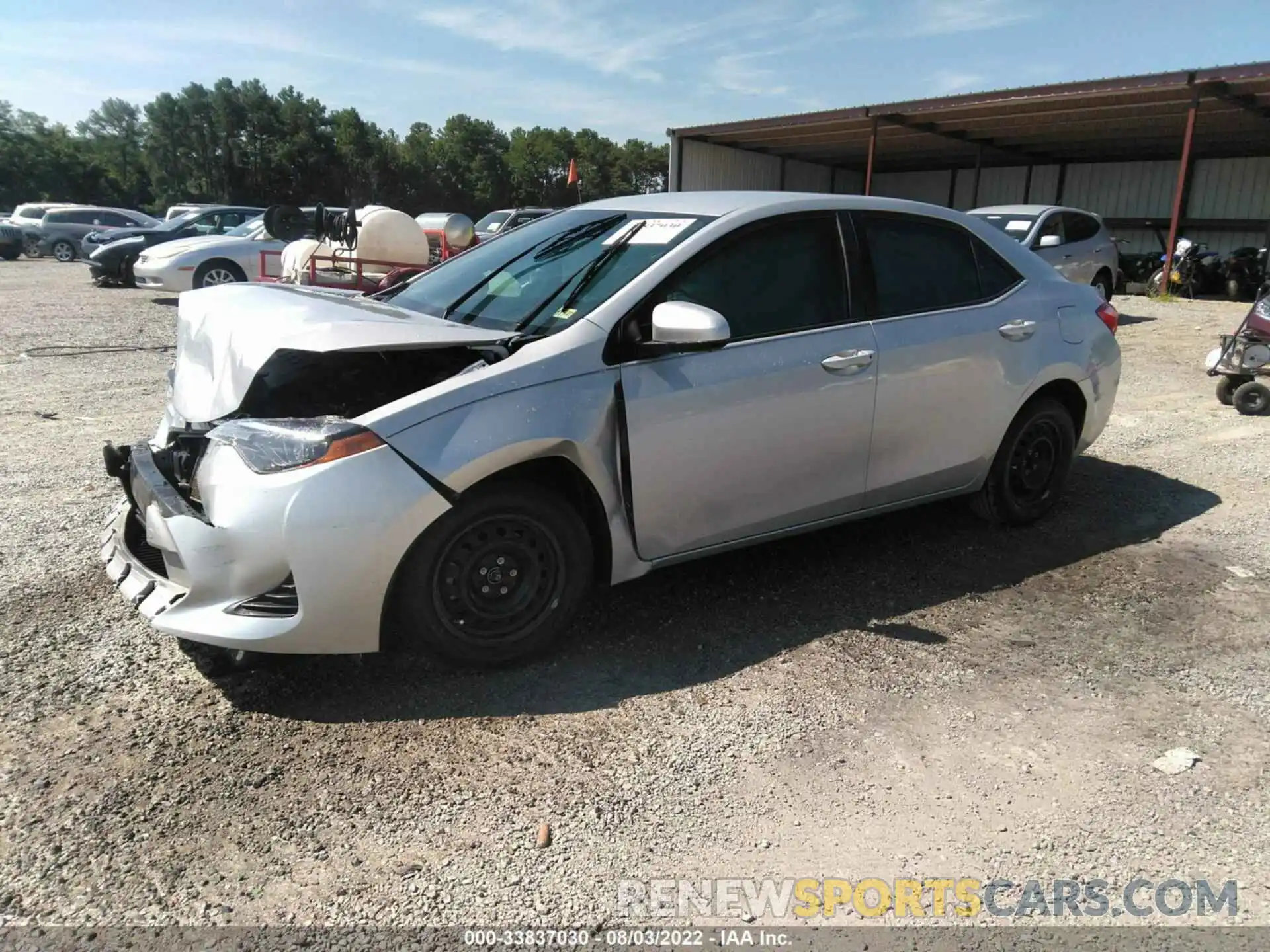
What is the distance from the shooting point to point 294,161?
2771 inches

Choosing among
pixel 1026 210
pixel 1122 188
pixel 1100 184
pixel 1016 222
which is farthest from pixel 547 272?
pixel 1100 184

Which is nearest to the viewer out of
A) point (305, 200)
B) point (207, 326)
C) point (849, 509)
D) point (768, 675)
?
point (768, 675)

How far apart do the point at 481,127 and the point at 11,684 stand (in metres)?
90.4

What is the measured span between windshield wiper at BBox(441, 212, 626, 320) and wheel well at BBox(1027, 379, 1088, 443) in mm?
2343

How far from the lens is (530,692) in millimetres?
3109

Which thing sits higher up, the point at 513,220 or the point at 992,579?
the point at 513,220

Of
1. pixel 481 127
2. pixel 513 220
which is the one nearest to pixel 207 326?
pixel 513 220

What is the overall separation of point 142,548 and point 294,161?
249 ft

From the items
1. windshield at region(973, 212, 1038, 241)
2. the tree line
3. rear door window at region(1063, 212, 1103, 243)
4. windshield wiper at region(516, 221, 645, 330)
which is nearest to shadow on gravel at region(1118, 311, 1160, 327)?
rear door window at region(1063, 212, 1103, 243)

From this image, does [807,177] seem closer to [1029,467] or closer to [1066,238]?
[1066,238]

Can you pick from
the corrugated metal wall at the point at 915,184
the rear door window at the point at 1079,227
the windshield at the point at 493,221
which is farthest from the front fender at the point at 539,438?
the corrugated metal wall at the point at 915,184

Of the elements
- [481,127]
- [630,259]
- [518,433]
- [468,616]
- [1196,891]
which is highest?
[481,127]

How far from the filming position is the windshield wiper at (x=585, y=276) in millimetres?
3459

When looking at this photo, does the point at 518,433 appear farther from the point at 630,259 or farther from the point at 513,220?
the point at 513,220
